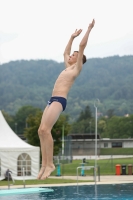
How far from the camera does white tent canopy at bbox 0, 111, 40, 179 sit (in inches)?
1313

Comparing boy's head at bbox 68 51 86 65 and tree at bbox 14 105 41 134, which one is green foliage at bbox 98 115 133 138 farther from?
boy's head at bbox 68 51 86 65

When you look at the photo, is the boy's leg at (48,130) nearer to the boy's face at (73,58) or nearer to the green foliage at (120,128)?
the boy's face at (73,58)

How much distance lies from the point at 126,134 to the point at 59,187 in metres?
118

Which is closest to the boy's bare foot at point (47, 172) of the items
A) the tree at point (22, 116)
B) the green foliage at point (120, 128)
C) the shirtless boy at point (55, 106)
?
the shirtless boy at point (55, 106)

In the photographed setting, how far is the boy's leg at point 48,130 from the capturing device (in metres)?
8.74

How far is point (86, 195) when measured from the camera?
932 inches

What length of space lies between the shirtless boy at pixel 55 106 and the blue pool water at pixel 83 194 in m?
13.4

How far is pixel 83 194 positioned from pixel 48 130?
15.9 meters

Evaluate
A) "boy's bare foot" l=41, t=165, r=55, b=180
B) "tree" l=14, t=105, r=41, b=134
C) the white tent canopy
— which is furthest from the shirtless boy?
"tree" l=14, t=105, r=41, b=134

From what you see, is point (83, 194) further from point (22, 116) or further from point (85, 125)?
point (22, 116)

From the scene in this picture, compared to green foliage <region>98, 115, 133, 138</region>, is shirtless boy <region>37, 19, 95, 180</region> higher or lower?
lower

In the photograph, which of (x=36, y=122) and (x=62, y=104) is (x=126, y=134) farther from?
(x=62, y=104)

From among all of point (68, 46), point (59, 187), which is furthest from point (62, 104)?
point (59, 187)

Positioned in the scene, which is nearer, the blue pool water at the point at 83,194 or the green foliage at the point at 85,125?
the blue pool water at the point at 83,194
